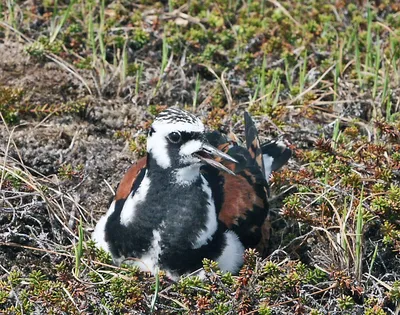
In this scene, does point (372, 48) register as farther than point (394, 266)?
Yes

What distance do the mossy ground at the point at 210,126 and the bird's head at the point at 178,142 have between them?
1.84ft

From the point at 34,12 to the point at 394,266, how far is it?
3.64m

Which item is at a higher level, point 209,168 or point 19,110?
point 209,168

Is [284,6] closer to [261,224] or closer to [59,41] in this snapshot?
[59,41]

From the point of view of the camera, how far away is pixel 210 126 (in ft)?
19.4

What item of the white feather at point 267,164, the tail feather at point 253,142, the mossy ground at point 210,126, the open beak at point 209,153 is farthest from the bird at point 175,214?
the white feather at point 267,164

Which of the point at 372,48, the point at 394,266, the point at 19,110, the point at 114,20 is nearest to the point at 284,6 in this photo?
the point at 372,48

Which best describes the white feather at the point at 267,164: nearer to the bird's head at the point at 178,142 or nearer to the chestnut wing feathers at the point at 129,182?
the chestnut wing feathers at the point at 129,182

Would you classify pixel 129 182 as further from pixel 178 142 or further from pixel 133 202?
pixel 178 142

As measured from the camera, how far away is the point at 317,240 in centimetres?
506

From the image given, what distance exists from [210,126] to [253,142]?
0.58m

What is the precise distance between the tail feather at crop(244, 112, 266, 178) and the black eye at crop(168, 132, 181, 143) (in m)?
0.95

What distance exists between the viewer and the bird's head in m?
4.47

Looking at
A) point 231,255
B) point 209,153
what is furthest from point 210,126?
point 231,255
